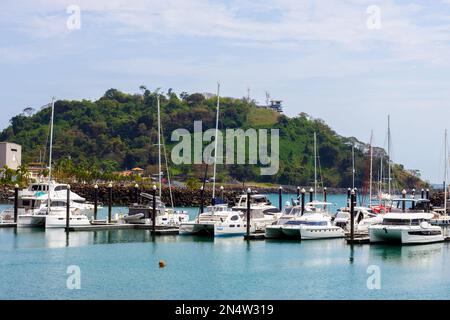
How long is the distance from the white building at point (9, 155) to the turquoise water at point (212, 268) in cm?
8599

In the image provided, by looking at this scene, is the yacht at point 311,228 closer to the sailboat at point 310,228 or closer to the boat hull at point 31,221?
the sailboat at point 310,228

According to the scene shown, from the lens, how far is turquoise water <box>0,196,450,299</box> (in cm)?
4172

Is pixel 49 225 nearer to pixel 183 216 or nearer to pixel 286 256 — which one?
pixel 183 216

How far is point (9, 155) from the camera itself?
495 ft

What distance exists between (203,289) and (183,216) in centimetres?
2886

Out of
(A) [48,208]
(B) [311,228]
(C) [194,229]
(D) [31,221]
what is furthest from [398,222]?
(D) [31,221]

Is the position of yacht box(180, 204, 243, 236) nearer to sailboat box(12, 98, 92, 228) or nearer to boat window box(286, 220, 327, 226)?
boat window box(286, 220, 327, 226)

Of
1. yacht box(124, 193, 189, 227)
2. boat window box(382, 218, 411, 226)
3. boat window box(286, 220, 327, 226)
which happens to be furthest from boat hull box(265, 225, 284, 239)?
yacht box(124, 193, 189, 227)

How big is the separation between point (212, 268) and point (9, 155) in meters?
108

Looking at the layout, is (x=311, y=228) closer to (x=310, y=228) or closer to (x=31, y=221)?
(x=310, y=228)

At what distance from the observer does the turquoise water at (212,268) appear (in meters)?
41.7

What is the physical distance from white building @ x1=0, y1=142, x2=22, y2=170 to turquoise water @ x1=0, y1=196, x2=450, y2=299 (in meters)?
86.0

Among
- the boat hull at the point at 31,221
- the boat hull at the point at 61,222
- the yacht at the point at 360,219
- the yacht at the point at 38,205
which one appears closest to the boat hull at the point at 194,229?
the boat hull at the point at 61,222
